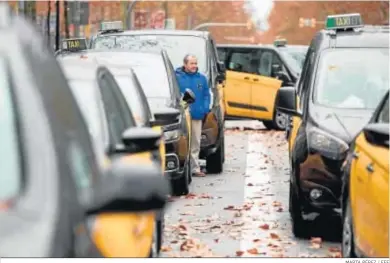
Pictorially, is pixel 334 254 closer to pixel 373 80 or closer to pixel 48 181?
pixel 373 80

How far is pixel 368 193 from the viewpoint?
696 cm

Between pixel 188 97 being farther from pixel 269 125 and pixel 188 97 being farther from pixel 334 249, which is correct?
pixel 269 125

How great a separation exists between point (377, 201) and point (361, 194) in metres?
0.56

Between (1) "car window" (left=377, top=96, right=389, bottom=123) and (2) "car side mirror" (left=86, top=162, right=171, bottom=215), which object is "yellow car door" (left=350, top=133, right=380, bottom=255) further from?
(2) "car side mirror" (left=86, top=162, right=171, bottom=215)

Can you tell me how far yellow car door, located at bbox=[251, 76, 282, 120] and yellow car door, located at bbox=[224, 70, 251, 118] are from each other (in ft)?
0.41

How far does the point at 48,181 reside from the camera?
4.07 meters

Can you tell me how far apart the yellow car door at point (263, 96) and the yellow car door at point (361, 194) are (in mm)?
18498

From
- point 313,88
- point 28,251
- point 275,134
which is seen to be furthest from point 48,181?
point 275,134

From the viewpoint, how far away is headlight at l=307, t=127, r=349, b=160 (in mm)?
9703

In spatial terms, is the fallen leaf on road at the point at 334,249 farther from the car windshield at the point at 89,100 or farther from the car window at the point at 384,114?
the car windshield at the point at 89,100

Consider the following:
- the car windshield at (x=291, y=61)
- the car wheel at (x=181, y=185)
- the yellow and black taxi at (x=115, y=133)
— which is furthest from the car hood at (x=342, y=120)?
the car windshield at (x=291, y=61)

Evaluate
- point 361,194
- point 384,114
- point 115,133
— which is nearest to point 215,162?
point 384,114

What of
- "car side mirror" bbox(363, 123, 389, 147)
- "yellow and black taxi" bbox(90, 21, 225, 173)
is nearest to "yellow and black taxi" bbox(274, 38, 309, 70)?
"yellow and black taxi" bbox(90, 21, 225, 173)

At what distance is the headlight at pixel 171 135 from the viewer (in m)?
12.8
